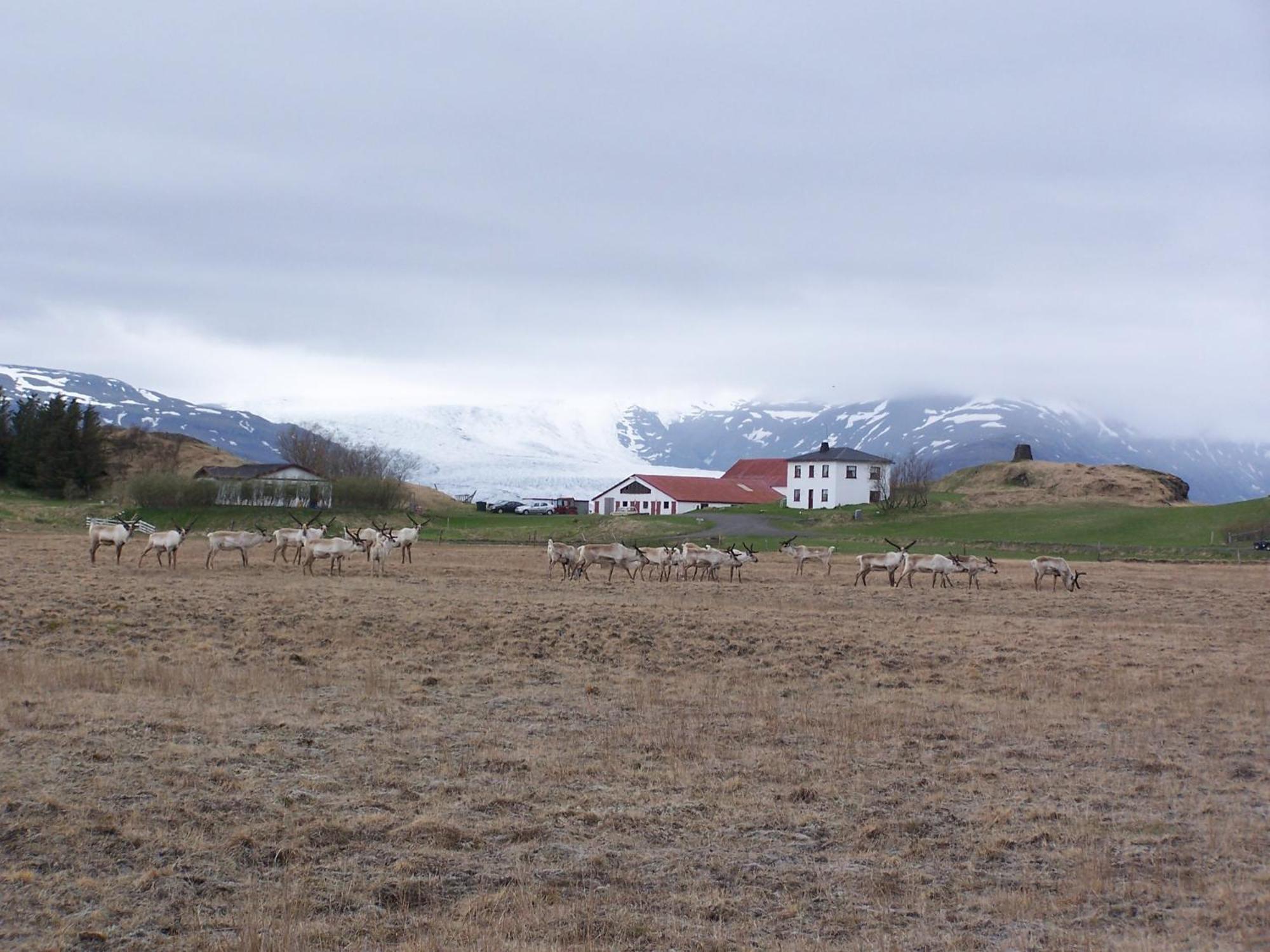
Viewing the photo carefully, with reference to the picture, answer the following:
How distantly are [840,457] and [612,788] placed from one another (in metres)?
101

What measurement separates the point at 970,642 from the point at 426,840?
53.5 ft

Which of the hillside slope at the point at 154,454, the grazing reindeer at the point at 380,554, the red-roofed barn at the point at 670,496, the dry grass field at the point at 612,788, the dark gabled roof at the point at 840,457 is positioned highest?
the dark gabled roof at the point at 840,457

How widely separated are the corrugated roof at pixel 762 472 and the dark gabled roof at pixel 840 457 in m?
24.5

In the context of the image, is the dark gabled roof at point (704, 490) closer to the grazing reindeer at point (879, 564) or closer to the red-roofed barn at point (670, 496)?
the red-roofed barn at point (670, 496)

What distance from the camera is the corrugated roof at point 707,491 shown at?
119938 mm

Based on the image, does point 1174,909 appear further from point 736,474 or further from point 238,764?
point 736,474

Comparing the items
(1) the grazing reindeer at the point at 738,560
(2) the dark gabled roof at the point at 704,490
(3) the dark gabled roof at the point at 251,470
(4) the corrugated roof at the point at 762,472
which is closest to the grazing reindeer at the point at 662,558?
(1) the grazing reindeer at the point at 738,560

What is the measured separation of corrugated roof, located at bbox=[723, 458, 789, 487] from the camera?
141 meters

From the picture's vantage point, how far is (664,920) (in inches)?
305

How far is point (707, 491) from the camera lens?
123 m

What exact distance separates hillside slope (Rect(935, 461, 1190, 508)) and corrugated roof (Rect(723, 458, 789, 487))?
33644mm

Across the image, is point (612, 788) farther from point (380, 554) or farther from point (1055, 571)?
point (1055, 571)

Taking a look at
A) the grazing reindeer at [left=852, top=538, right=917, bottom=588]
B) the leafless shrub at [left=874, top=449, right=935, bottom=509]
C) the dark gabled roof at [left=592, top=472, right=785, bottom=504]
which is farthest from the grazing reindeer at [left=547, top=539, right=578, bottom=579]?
the dark gabled roof at [left=592, top=472, right=785, bottom=504]

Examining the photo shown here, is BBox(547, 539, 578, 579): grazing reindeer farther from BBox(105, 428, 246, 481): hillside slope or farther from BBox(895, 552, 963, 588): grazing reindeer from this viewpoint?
BBox(105, 428, 246, 481): hillside slope
